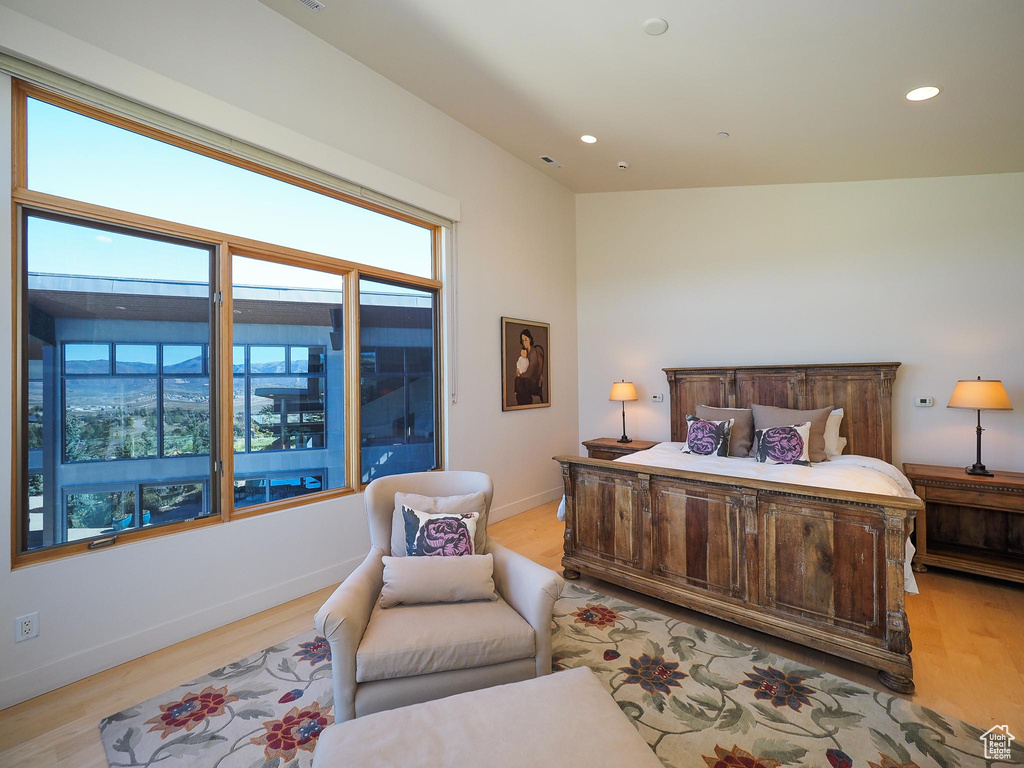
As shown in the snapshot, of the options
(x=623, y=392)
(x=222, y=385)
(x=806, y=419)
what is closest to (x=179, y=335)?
(x=222, y=385)

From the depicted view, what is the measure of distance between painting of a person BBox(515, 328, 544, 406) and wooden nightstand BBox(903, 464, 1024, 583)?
3.26 m

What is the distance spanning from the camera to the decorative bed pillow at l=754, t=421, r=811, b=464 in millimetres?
3590

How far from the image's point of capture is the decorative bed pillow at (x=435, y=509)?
2.32 metres

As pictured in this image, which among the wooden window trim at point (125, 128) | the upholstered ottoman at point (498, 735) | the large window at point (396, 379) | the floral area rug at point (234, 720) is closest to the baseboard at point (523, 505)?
the large window at point (396, 379)

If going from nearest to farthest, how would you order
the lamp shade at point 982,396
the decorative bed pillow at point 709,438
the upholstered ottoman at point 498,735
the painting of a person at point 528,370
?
the upholstered ottoman at point 498,735 → the lamp shade at point 982,396 → the decorative bed pillow at point 709,438 → the painting of a person at point 528,370

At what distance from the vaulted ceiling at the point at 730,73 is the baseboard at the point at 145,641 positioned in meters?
3.64

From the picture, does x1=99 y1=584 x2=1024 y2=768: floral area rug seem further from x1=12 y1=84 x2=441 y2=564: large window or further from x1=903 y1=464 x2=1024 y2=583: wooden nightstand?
x1=903 y1=464 x2=1024 y2=583: wooden nightstand

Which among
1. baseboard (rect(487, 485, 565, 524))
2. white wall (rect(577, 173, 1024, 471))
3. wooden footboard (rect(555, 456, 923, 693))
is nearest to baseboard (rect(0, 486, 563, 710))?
baseboard (rect(487, 485, 565, 524))

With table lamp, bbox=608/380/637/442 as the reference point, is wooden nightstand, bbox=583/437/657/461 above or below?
below

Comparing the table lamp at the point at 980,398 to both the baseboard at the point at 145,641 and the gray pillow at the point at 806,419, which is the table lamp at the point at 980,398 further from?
the baseboard at the point at 145,641

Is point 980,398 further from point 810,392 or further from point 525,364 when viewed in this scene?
point 525,364

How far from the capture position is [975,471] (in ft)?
11.3

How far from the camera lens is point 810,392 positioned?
14.1ft

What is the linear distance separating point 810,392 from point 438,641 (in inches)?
159
